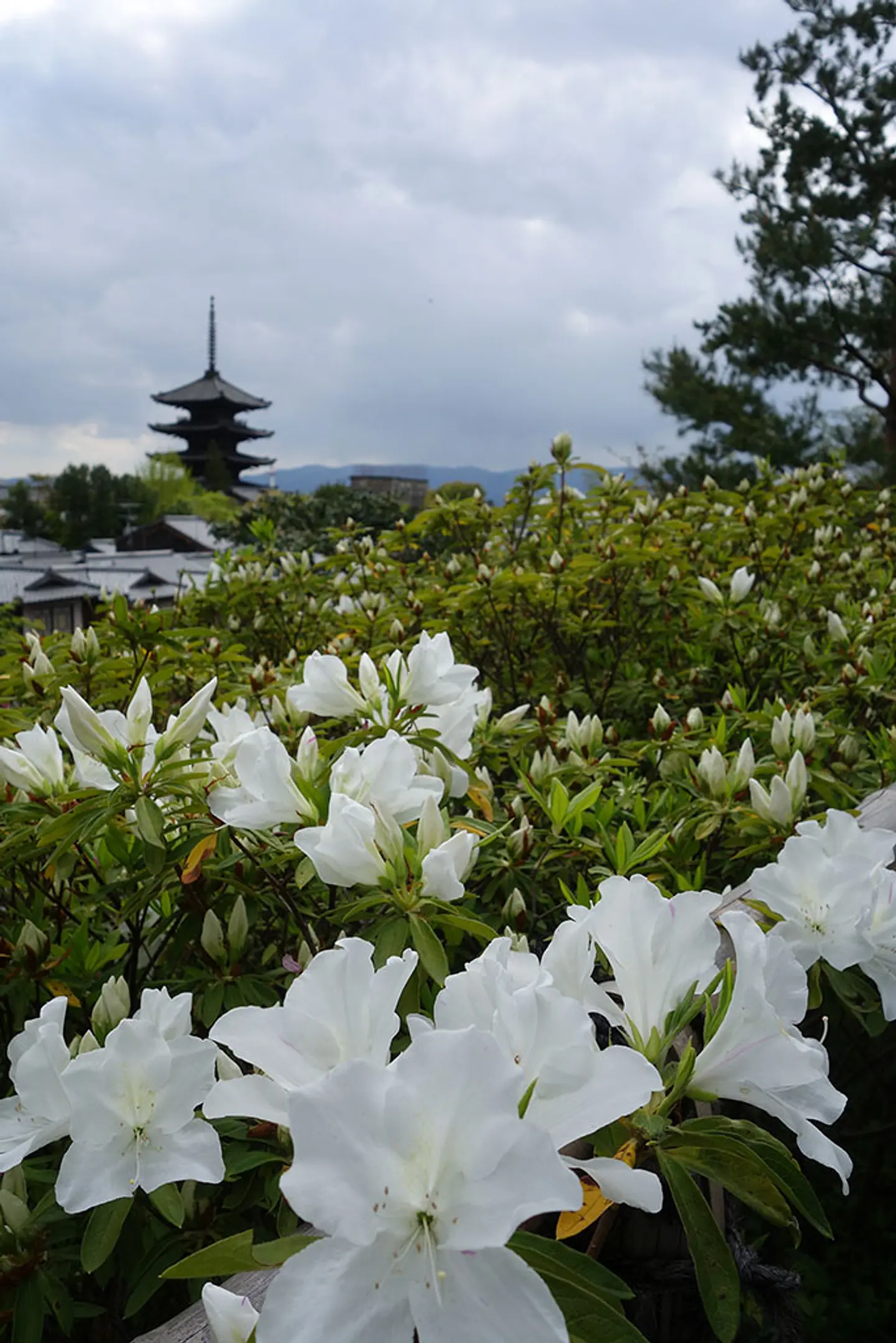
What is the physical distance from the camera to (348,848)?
731 millimetres

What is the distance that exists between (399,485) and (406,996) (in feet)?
104

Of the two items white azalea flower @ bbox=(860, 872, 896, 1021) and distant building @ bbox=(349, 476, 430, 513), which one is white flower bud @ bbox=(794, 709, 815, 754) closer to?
white azalea flower @ bbox=(860, 872, 896, 1021)

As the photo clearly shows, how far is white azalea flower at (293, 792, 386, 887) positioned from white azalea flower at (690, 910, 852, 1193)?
28cm

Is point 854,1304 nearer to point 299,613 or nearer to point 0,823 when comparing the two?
point 0,823

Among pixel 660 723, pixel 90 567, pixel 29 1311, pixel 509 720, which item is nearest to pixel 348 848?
pixel 29 1311

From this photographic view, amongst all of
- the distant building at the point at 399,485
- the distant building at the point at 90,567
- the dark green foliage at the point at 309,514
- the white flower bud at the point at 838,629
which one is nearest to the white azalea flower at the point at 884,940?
the white flower bud at the point at 838,629

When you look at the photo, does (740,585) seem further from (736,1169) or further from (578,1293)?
(578,1293)

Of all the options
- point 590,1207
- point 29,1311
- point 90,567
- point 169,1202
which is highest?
point 590,1207

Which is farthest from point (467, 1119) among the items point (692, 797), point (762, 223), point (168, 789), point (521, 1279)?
point (762, 223)

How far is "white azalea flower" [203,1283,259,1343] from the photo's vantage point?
1.55 feet

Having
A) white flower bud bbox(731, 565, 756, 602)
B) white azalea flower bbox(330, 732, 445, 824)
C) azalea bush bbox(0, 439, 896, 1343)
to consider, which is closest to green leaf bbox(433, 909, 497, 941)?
azalea bush bbox(0, 439, 896, 1343)

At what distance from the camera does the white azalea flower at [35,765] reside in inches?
39.6

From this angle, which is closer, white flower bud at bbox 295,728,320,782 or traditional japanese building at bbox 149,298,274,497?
white flower bud at bbox 295,728,320,782

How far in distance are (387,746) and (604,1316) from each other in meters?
0.48
